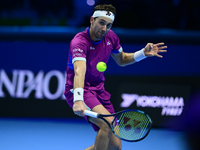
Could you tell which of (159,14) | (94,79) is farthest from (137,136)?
(159,14)

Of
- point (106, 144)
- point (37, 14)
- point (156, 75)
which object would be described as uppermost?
point (37, 14)

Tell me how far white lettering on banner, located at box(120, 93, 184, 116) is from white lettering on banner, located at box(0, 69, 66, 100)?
1343mm

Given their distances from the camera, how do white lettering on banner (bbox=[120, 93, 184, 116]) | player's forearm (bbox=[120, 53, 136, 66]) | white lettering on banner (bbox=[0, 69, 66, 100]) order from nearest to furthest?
player's forearm (bbox=[120, 53, 136, 66]), white lettering on banner (bbox=[120, 93, 184, 116]), white lettering on banner (bbox=[0, 69, 66, 100])

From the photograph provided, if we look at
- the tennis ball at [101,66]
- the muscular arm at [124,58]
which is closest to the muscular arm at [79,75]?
the tennis ball at [101,66]

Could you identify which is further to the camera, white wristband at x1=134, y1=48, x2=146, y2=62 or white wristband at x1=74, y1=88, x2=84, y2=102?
white wristband at x1=134, y1=48, x2=146, y2=62

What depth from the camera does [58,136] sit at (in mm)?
4676

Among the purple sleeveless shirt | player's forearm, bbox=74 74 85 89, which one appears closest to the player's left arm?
the purple sleeveless shirt

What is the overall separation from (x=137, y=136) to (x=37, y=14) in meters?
6.30

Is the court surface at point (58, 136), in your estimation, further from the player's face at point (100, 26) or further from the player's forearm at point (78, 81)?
the player's face at point (100, 26)

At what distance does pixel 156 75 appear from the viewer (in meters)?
5.31

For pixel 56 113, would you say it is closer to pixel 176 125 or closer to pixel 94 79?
pixel 176 125

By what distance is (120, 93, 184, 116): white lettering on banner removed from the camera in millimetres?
5168

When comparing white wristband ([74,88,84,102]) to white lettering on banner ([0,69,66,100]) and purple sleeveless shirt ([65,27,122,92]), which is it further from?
white lettering on banner ([0,69,66,100])

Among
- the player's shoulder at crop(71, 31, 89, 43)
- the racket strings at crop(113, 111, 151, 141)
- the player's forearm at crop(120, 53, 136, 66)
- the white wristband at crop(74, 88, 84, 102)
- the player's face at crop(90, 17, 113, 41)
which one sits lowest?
the racket strings at crop(113, 111, 151, 141)
